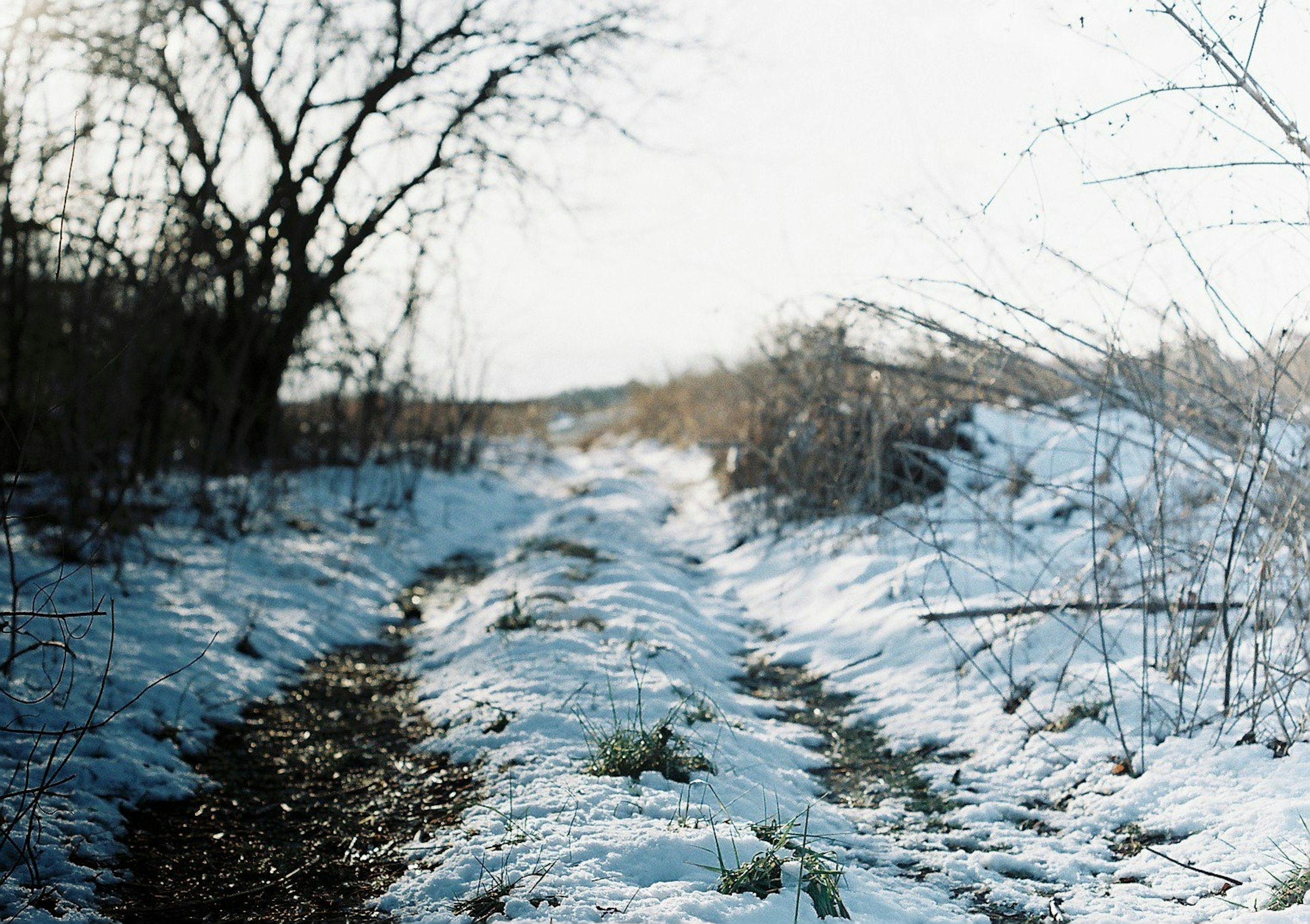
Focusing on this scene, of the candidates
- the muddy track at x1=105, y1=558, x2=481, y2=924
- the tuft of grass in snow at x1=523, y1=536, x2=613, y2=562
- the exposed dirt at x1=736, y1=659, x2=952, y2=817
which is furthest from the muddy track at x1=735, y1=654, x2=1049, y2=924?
the tuft of grass in snow at x1=523, y1=536, x2=613, y2=562

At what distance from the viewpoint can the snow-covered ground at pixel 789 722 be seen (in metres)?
2.36

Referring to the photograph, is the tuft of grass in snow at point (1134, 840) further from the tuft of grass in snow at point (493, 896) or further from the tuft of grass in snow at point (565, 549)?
the tuft of grass in snow at point (565, 549)

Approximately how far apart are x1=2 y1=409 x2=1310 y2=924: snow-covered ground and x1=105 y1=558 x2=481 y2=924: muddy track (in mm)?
106

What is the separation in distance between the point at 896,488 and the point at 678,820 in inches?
205

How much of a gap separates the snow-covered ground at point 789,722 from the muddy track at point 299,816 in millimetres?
106

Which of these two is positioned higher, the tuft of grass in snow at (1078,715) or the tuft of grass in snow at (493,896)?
the tuft of grass in snow at (1078,715)

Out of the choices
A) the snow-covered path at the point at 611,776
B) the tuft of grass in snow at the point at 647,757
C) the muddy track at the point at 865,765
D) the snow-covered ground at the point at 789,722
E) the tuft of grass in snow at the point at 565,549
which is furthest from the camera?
the tuft of grass in snow at the point at 565,549

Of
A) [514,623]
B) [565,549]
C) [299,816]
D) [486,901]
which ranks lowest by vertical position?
[299,816]

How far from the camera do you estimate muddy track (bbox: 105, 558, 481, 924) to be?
7.95ft

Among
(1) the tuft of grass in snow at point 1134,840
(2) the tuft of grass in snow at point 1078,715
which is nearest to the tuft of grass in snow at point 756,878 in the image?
(1) the tuft of grass in snow at point 1134,840

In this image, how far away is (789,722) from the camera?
3854mm

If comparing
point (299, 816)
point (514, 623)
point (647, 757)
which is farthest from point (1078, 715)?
point (299, 816)

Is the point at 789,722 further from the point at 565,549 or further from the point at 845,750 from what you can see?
the point at 565,549

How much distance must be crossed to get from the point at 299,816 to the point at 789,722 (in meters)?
1.91
